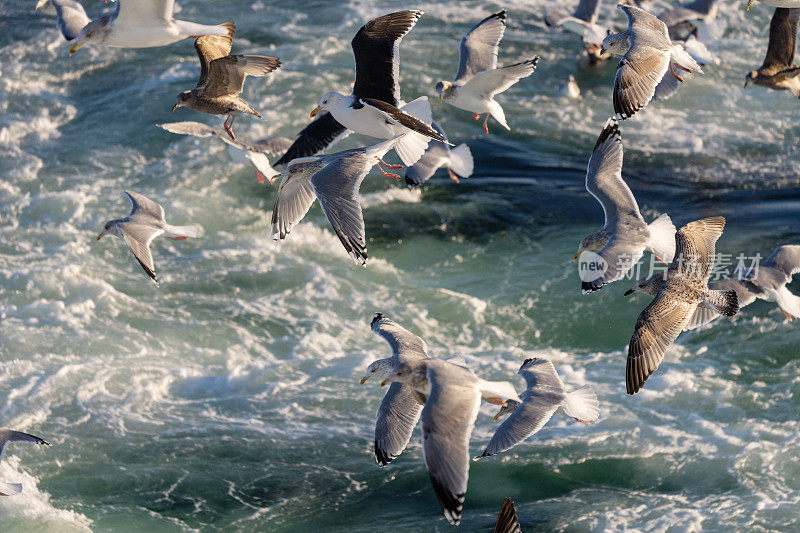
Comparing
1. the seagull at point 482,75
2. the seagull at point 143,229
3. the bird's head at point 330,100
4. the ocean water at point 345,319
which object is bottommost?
the ocean water at point 345,319

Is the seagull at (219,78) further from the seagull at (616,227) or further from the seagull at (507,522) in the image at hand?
the seagull at (507,522)

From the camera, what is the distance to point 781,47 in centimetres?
1048

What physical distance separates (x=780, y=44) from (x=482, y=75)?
400 centimetres

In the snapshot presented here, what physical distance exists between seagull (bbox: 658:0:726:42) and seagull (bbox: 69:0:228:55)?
7.89 metres

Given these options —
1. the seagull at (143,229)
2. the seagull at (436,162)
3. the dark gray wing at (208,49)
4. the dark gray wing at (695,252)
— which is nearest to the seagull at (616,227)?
the dark gray wing at (695,252)

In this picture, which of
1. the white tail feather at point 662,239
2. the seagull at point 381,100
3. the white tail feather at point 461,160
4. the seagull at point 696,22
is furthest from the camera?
the seagull at point 696,22

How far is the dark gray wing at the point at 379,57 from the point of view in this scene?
7633 mm

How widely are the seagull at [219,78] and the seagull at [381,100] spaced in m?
0.75

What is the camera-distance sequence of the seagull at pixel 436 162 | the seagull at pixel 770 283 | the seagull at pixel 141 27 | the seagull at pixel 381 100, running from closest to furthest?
the seagull at pixel 381 100 < the seagull at pixel 141 27 < the seagull at pixel 770 283 < the seagull at pixel 436 162

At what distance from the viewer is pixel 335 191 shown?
20.5ft

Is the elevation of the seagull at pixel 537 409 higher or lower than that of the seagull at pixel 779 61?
lower

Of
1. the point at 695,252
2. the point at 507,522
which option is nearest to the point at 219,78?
the point at 695,252

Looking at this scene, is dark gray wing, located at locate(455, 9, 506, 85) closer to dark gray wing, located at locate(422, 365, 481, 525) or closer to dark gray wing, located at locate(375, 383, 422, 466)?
dark gray wing, located at locate(375, 383, 422, 466)

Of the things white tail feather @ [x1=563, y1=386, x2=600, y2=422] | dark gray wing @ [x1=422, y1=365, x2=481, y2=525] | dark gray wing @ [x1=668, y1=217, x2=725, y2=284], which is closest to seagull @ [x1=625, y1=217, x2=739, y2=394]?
dark gray wing @ [x1=668, y1=217, x2=725, y2=284]
